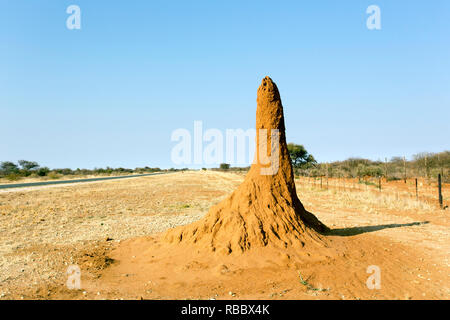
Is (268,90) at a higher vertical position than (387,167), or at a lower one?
higher

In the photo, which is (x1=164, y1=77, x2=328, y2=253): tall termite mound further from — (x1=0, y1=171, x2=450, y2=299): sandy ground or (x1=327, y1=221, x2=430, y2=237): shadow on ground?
(x1=327, y1=221, x2=430, y2=237): shadow on ground

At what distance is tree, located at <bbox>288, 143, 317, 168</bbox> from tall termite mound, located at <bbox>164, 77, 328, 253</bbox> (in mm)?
43224

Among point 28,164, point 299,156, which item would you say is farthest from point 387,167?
point 28,164

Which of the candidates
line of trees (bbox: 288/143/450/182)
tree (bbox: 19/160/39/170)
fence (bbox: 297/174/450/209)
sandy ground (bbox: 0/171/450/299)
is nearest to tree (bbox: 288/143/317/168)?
line of trees (bbox: 288/143/450/182)

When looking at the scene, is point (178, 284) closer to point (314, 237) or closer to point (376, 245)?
point (314, 237)

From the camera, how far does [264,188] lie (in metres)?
7.70

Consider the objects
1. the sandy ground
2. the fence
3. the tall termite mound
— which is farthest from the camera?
the fence

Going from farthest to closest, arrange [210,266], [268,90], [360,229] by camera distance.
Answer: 1. [360,229]
2. [268,90]
3. [210,266]

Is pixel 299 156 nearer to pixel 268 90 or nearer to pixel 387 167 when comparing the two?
pixel 387 167

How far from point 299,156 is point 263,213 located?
4626 cm

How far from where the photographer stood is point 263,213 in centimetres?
723

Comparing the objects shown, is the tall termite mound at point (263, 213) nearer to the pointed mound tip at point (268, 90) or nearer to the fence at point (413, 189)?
the pointed mound tip at point (268, 90)

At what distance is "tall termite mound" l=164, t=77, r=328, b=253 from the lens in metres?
6.74
